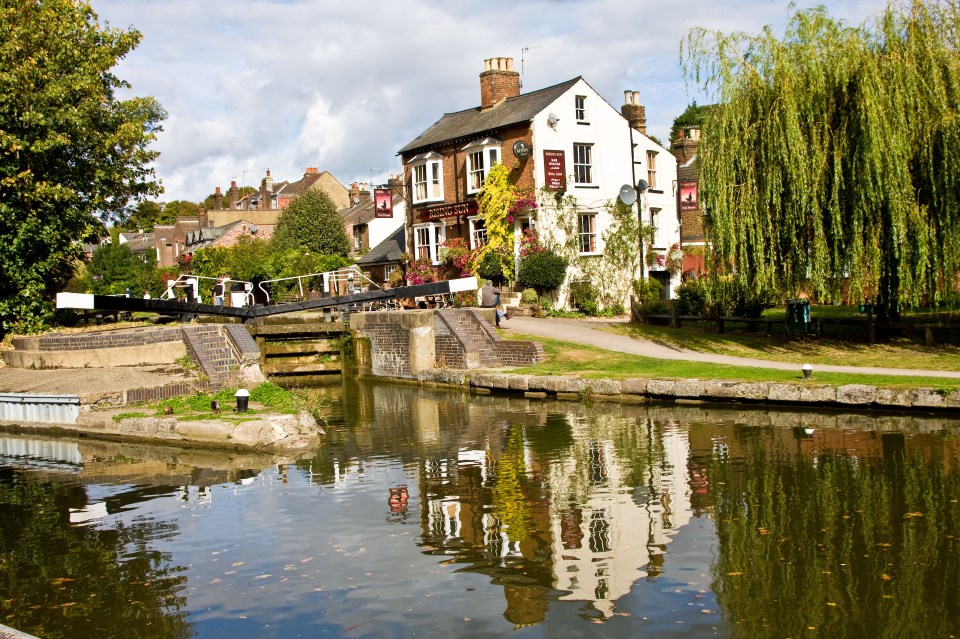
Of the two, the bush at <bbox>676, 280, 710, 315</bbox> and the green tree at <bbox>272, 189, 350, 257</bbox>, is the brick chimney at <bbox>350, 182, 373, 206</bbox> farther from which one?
the bush at <bbox>676, 280, 710, 315</bbox>

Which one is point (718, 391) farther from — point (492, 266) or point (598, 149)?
point (598, 149)

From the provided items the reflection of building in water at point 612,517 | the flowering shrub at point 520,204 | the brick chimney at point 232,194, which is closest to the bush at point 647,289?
the flowering shrub at point 520,204

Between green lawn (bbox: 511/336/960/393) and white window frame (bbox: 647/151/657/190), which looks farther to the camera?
white window frame (bbox: 647/151/657/190)

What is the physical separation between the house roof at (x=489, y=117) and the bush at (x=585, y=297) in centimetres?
689

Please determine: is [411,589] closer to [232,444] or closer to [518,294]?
[232,444]

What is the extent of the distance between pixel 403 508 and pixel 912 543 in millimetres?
5507

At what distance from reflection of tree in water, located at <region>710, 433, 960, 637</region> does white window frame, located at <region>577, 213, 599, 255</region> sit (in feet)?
78.0

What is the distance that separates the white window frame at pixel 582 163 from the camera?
36.3 m

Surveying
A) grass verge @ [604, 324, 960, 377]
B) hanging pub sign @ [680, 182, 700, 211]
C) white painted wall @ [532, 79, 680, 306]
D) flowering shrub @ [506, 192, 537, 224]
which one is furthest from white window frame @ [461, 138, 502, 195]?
grass verge @ [604, 324, 960, 377]

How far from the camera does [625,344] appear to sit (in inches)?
995

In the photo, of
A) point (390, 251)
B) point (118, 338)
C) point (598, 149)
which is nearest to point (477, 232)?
point (598, 149)

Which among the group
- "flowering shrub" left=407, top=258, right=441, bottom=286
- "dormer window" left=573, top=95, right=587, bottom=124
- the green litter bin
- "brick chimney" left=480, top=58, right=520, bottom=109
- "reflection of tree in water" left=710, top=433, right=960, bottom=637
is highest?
"brick chimney" left=480, top=58, right=520, bottom=109

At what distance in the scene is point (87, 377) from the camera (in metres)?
18.4

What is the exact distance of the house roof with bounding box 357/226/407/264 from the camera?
44.7 meters
